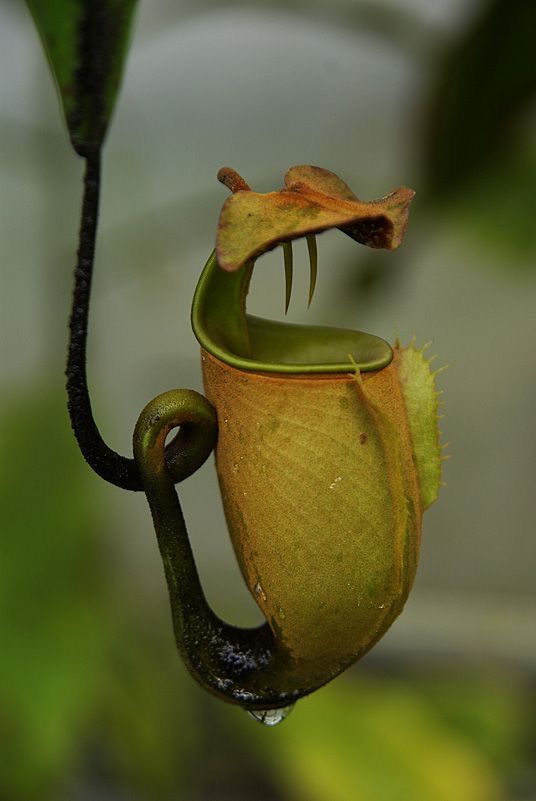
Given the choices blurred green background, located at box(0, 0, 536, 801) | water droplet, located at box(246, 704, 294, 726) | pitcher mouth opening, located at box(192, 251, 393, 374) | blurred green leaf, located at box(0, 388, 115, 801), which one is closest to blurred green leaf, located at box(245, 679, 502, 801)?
blurred green background, located at box(0, 0, 536, 801)

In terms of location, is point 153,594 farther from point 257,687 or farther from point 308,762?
point 257,687

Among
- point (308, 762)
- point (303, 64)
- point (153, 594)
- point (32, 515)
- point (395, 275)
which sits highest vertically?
point (303, 64)

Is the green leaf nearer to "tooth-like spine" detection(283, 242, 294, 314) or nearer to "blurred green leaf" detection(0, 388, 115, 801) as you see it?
"tooth-like spine" detection(283, 242, 294, 314)

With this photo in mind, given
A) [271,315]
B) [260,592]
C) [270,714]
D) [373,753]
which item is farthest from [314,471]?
[271,315]

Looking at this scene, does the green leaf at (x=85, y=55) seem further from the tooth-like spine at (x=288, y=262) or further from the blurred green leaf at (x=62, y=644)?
the blurred green leaf at (x=62, y=644)

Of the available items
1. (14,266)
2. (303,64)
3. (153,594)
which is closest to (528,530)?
(153,594)

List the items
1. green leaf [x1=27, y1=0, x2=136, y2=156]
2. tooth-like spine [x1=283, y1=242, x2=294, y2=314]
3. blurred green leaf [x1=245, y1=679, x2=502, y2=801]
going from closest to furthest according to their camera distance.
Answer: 1. green leaf [x1=27, y1=0, x2=136, y2=156]
2. tooth-like spine [x1=283, y1=242, x2=294, y2=314]
3. blurred green leaf [x1=245, y1=679, x2=502, y2=801]
